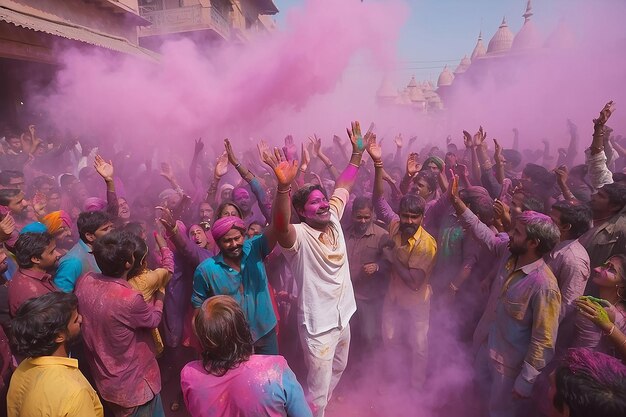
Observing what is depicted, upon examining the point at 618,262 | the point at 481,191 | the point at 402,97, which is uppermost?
the point at 402,97

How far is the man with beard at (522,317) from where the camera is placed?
2379 mm

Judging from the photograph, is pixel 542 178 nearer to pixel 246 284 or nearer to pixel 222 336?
pixel 246 284

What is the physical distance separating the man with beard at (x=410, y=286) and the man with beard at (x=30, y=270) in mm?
2778

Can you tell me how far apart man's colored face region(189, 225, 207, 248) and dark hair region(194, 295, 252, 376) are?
206 cm

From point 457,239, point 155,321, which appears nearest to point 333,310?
point 155,321

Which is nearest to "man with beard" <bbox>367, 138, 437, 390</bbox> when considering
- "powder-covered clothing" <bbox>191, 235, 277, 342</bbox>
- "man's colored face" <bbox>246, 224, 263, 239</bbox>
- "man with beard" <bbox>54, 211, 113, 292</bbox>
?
"man's colored face" <bbox>246, 224, 263, 239</bbox>

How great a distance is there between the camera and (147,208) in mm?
5043

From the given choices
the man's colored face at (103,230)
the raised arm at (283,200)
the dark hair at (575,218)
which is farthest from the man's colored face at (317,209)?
the dark hair at (575,218)

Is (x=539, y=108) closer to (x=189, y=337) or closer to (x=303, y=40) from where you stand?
(x=303, y=40)

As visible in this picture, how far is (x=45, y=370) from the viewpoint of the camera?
1.77m

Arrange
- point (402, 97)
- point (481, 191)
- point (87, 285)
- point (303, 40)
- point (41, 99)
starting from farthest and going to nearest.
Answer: point (402, 97) → point (41, 99) → point (303, 40) → point (481, 191) → point (87, 285)

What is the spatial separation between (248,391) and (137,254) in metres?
1.41

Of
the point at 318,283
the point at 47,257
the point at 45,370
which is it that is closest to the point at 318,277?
the point at 318,283

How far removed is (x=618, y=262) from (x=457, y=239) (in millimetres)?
1448
